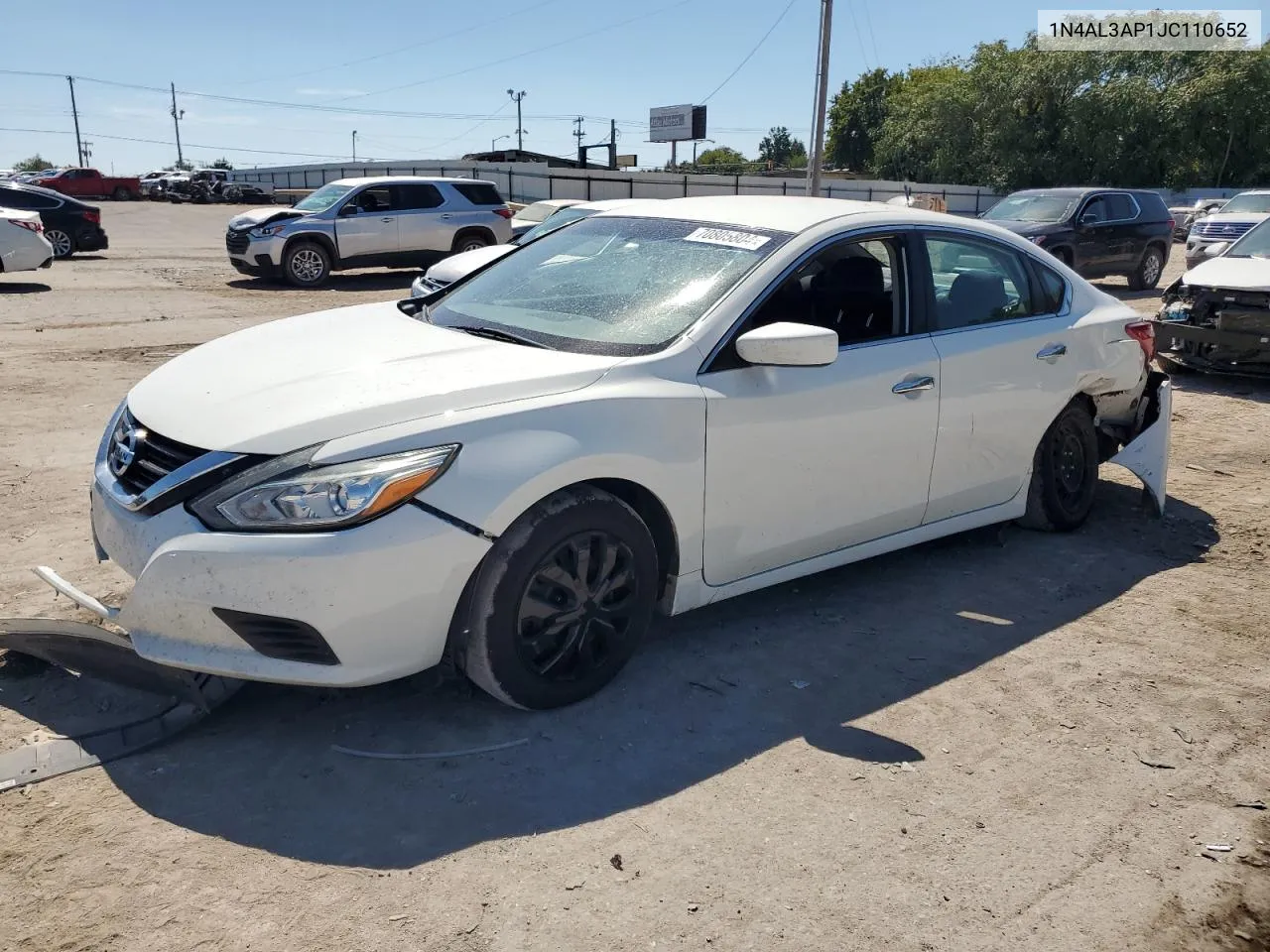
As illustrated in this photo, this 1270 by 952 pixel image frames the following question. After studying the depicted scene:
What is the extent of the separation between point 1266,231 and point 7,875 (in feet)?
38.0

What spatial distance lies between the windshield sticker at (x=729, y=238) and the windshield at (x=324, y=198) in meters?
15.0

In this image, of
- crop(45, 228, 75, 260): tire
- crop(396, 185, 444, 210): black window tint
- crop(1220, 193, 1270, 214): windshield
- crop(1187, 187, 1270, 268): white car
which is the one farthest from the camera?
crop(45, 228, 75, 260): tire

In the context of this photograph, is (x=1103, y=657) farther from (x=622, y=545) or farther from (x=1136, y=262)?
(x=1136, y=262)

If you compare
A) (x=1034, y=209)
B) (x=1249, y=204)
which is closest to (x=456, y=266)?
(x=1034, y=209)

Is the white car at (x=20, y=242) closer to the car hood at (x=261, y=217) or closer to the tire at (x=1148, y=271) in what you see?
the car hood at (x=261, y=217)

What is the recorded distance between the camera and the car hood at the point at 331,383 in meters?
3.18

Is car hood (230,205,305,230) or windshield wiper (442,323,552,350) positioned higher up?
car hood (230,205,305,230)

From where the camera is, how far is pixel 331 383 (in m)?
3.45

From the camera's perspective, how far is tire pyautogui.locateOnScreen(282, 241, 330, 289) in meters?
17.5

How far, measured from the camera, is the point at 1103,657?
4.20 m

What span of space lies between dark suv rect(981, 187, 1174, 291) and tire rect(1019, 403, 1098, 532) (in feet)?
38.5

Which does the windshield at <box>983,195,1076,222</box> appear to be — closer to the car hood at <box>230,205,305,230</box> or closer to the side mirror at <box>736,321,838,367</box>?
the car hood at <box>230,205,305,230</box>

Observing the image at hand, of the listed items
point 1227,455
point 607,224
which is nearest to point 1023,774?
point 607,224

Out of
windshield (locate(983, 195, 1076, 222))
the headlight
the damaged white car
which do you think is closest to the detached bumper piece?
the headlight
